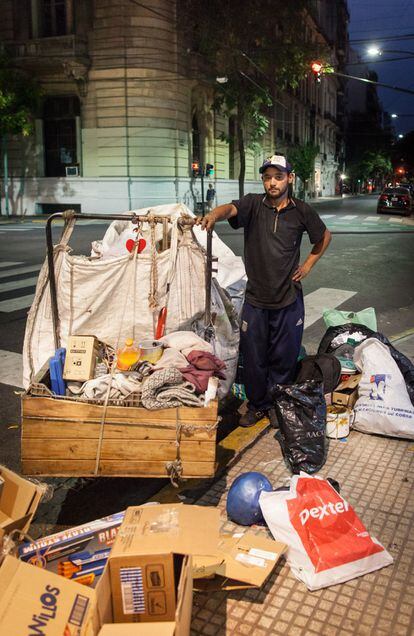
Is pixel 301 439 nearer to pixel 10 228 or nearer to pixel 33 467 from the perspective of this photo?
pixel 33 467

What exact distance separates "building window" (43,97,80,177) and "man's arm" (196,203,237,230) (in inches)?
1064

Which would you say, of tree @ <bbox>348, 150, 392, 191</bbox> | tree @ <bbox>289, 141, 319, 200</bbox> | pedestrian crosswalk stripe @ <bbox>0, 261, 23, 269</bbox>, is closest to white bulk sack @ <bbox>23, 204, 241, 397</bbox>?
pedestrian crosswalk stripe @ <bbox>0, 261, 23, 269</bbox>

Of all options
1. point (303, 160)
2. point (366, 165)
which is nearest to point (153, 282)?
point (303, 160)

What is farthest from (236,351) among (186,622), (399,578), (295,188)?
(295,188)

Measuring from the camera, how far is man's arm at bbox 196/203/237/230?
3617mm

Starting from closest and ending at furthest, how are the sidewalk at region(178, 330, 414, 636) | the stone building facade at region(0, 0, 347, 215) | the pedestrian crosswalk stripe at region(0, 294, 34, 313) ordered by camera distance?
the sidewalk at region(178, 330, 414, 636) → the pedestrian crosswalk stripe at region(0, 294, 34, 313) → the stone building facade at region(0, 0, 347, 215)

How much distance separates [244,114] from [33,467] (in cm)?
3271

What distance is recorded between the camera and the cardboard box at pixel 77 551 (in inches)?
90.4

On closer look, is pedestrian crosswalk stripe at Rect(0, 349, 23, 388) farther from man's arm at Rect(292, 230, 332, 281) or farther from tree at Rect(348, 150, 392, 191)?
tree at Rect(348, 150, 392, 191)

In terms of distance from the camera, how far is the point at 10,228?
22047 mm

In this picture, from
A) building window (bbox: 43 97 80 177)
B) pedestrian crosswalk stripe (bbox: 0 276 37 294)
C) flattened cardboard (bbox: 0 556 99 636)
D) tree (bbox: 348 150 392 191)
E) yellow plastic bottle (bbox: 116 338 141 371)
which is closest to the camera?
flattened cardboard (bbox: 0 556 99 636)

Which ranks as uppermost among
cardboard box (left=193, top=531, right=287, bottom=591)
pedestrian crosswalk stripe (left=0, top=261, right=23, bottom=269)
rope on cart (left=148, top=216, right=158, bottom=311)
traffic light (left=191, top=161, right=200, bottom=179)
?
traffic light (left=191, top=161, right=200, bottom=179)

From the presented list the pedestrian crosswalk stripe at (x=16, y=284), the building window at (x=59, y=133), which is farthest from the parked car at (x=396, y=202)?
the pedestrian crosswalk stripe at (x=16, y=284)

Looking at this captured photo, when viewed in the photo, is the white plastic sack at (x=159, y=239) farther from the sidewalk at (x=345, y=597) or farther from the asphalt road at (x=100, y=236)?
the sidewalk at (x=345, y=597)
